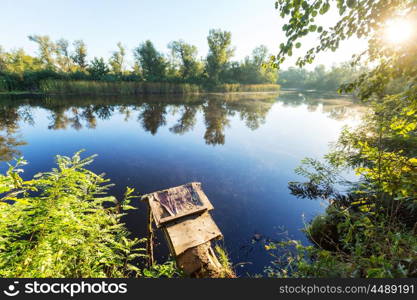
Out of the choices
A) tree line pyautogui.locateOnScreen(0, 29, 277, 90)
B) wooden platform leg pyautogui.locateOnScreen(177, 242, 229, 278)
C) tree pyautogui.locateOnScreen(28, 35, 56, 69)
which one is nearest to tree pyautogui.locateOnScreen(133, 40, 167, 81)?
tree line pyautogui.locateOnScreen(0, 29, 277, 90)

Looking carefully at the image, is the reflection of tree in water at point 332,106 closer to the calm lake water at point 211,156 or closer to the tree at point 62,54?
the calm lake water at point 211,156

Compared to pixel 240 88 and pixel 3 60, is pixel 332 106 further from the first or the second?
pixel 3 60

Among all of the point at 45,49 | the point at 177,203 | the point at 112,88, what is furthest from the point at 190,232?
the point at 45,49

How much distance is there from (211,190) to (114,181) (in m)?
2.78

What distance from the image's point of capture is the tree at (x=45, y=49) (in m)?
32.2


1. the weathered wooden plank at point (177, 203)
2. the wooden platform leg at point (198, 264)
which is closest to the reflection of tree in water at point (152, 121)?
the weathered wooden plank at point (177, 203)

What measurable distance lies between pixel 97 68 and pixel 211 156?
3304 cm

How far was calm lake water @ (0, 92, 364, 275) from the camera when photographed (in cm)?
342

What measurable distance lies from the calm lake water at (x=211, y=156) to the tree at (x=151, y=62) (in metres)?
24.6

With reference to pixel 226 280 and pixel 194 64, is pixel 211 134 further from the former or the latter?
pixel 194 64

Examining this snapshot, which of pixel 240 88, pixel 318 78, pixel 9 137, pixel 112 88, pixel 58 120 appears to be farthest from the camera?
pixel 318 78

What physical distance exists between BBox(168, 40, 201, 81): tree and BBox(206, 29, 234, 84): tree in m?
3.13

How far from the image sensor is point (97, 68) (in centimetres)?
2842

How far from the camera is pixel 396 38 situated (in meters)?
1.37
